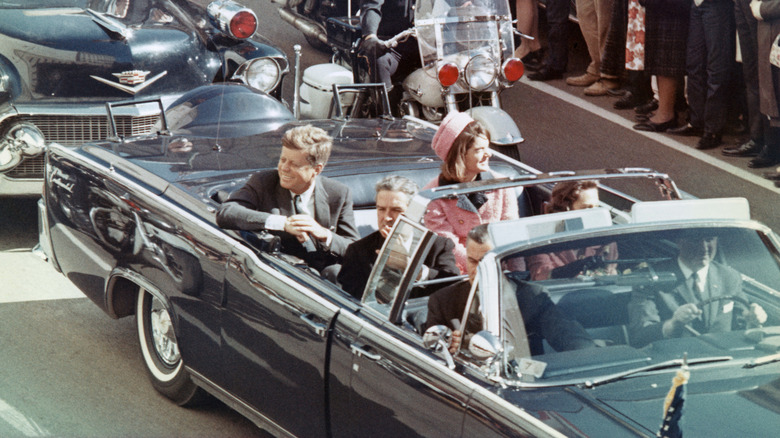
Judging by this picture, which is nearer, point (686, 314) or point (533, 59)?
point (686, 314)

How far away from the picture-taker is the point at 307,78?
9617 millimetres

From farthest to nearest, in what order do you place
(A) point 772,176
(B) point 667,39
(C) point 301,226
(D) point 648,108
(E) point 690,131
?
(D) point 648,108, (E) point 690,131, (B) point 667,39, (A) point 772,176, (C) point 301,226

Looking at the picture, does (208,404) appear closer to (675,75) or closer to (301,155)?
(301,155)

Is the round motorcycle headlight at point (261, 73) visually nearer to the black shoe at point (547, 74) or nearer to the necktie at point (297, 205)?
the necktie at point (297, 205)

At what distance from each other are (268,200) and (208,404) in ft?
3.86

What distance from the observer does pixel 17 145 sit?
25.7 ft

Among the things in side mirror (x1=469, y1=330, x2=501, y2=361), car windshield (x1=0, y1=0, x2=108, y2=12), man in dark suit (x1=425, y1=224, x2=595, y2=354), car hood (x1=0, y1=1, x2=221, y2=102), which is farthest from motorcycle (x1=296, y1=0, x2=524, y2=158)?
side mirror (x1=469, y1=330, x2=501, y2=361)

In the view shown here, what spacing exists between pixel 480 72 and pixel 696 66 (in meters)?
2.37

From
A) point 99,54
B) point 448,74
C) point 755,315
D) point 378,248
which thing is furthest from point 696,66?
point 755,315

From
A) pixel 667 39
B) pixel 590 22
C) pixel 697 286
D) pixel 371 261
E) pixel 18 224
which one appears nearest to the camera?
pixel 697 286

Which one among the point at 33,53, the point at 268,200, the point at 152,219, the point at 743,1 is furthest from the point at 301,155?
the point at 743,1

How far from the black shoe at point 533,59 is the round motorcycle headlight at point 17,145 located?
6.63 metres

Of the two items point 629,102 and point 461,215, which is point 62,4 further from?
point 629,102

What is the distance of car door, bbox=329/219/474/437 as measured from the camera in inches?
148
